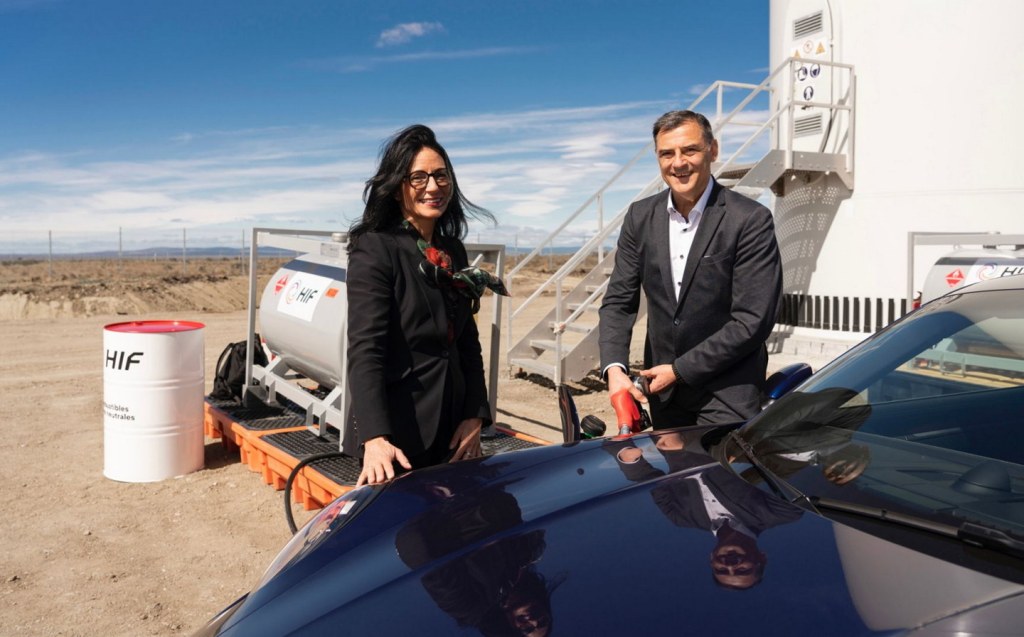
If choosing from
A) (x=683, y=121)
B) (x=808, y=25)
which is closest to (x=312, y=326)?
(x=683, y=121)

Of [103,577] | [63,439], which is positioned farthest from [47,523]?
[63,439]

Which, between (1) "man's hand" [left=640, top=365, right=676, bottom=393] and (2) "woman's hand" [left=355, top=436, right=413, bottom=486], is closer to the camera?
(2) "woman's hand" [left=355, top=436, right=413, bottom=486]

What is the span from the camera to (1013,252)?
7918 mm

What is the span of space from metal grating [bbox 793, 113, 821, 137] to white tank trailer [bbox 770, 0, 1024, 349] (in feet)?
0.05

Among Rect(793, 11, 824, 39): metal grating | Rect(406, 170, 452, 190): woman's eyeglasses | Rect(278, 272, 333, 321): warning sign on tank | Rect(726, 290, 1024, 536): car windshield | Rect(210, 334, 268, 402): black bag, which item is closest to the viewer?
Rect(726, 290, 1024, 536): car windshield

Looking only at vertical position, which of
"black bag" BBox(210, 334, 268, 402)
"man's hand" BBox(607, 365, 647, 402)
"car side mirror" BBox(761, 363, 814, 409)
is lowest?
"black bag" BBox(210, 334, 268, 402)

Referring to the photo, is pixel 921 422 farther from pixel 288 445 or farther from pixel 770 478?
pixel 288 445

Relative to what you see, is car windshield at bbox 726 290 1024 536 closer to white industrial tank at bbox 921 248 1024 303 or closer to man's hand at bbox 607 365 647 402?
man's hand at bbox 607 365 647 402

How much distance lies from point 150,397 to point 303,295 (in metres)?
1.35

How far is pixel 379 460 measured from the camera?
9.64 ft

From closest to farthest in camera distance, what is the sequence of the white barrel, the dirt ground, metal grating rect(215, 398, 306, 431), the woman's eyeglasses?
the woman's eyeglasses < the dirt ground < the white barrel < metal grating rect(215, 398, 306, 431)

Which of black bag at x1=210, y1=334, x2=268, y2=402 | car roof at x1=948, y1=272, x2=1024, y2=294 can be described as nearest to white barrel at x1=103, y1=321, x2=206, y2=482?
black bag at x1=210, y1=334, x2=268, y2=402

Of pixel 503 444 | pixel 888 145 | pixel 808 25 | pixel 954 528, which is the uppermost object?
pixel 808 25

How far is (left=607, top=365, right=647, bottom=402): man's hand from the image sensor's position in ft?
11.2
